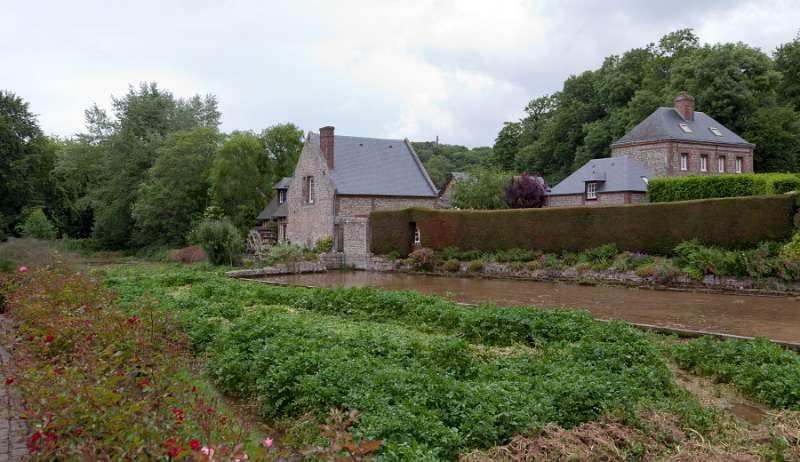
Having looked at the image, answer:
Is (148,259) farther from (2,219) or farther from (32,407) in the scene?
(32,407)

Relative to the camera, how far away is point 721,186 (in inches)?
1097

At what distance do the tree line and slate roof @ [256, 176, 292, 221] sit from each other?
72cm

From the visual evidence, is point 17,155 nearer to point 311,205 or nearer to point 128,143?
point 128,143

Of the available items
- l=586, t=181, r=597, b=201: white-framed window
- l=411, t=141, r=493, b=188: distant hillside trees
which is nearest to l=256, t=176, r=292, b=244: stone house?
l=586, t=181, r=597, b=201: white-framed window

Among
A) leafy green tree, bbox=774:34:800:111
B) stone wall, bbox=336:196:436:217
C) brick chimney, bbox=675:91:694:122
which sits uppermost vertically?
leafy green tree, bbox=774:34:800:111

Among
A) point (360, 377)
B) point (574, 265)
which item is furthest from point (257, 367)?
point (574, 265)

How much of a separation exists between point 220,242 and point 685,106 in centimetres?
3179

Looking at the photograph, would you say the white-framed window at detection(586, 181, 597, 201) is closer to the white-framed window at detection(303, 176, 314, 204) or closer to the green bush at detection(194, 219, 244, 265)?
the white-framed window at detection(303, 176, 314, 204)

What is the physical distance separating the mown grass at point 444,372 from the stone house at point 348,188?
21900 millimetres

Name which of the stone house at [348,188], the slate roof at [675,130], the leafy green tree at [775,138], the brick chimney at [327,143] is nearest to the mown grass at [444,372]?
the stone house at [348,188]

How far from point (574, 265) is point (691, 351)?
1477cm

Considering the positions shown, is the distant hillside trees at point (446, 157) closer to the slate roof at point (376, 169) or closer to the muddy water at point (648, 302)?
the slate roof at point (376, 169)

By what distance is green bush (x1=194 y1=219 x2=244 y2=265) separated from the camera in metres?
28.2

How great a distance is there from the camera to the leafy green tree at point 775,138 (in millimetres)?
42594
